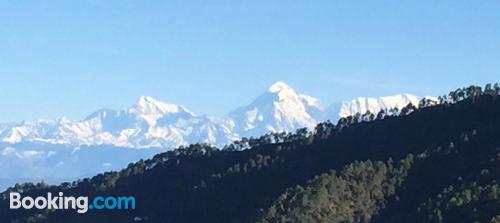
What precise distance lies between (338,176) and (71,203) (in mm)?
42875

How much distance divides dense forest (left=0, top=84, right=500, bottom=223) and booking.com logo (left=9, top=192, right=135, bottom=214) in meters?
1.77

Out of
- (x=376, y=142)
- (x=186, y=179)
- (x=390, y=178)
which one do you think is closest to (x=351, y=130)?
(x=376, y=142)

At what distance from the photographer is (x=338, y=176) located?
98625mm

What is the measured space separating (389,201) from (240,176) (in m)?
25.2

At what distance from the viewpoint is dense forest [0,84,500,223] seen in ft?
297

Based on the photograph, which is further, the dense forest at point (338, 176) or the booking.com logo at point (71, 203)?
the booking.com logo at point (71, 203)

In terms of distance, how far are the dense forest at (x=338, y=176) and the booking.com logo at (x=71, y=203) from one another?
5.81 feet

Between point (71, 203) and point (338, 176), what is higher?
point (71, 203)

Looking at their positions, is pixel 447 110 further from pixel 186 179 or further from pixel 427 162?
pixel 186 179

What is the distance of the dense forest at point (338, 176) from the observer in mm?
90500

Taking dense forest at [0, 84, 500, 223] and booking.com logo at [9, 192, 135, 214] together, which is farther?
booking.com logo at [9, 192, 135, 214]

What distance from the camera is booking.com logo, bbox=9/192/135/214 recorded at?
125m

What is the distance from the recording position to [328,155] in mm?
116500

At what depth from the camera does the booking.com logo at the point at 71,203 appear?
125438mm
